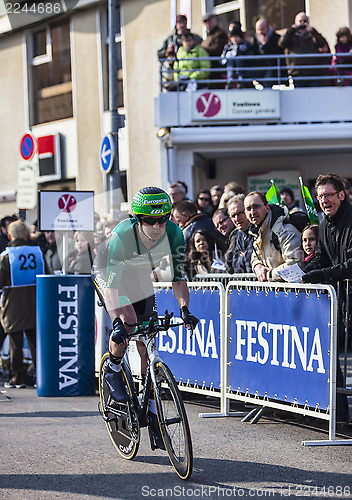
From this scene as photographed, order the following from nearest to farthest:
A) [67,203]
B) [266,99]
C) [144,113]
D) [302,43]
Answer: [67,203], [302,43], [266,99], [144,113]

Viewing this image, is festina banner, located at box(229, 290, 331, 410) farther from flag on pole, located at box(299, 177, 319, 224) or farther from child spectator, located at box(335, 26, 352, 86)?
child spectator, located at box(335, 26, 352, 86)

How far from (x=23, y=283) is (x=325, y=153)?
10.2 m

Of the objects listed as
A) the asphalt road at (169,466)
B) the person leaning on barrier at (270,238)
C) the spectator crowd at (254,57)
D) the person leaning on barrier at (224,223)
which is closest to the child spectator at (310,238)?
the person leaning on barrier at (270,238)

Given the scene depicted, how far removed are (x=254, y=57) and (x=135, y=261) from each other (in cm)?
1035

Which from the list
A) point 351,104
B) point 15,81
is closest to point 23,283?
point 351,104

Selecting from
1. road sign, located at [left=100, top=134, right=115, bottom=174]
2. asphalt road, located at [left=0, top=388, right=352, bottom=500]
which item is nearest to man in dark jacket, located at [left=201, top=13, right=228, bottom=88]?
road sign, located at [left=100, top=134, right=115, bottom=174]

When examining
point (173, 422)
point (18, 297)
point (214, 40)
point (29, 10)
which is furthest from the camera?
point (214, 40)

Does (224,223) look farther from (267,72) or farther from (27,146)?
(27,146)

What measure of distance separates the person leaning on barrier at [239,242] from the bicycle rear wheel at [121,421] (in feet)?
9.13

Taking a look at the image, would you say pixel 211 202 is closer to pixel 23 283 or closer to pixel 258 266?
pixel 23 283

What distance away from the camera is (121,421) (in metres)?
6.80

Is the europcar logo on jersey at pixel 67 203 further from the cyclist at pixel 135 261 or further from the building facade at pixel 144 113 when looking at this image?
the building facade at pixel 144 113

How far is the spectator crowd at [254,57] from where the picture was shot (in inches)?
639

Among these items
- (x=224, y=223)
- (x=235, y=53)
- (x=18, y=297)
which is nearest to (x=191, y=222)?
(x=224, y=223)
